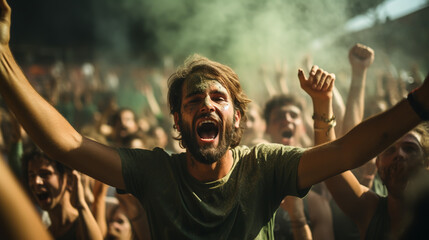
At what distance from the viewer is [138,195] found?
2008mm

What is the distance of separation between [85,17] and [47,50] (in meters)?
1.91

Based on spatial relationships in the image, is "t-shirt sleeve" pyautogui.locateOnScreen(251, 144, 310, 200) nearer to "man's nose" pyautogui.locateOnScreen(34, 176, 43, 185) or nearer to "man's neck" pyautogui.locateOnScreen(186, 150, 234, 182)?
"man's neck" pyautogui.locateOnScreen(186, 150, 234, 182)

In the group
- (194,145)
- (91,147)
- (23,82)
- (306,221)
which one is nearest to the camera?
(23,82)

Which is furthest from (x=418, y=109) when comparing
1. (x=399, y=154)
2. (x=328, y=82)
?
(x=399, y=154)

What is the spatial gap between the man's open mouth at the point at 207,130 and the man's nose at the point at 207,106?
0.20ft

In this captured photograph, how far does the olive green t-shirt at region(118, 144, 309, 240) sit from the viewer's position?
1.90m

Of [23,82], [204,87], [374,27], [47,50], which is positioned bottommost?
[23,82]

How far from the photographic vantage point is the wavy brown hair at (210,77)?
2.23 metres

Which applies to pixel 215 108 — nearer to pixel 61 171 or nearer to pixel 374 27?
pixel 61 171

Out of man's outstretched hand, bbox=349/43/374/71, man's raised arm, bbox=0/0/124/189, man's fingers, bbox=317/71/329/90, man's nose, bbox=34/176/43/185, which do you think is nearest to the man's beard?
man's raised arm, bbox=0/0/124/189

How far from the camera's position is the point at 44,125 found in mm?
1749

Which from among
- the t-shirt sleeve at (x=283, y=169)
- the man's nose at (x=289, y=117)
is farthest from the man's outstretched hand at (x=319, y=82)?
the man's nose at (x=289, y=117)

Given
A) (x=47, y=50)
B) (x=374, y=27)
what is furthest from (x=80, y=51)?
(x=374, y=27)

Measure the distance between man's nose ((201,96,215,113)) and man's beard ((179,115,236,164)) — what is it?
129 mm
